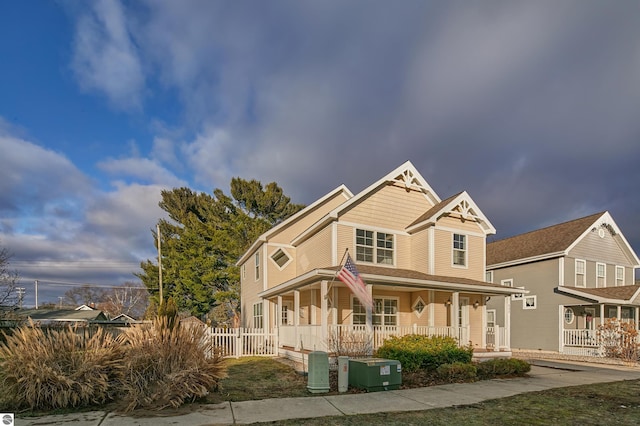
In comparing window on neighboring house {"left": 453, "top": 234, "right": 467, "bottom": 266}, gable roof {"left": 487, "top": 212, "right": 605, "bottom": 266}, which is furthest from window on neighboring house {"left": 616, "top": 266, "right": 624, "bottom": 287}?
window on neighboring house {"left": 453, "top": 234, "right": 467, "bottom": 266}

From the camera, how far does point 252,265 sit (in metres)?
24.4

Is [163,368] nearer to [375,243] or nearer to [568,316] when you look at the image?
[375,243]

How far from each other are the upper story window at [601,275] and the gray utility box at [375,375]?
1966 centimetres

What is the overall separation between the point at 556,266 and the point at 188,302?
29.2 meters

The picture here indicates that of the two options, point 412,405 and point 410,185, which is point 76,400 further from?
point 410,185

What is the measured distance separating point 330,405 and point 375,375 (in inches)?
78.4

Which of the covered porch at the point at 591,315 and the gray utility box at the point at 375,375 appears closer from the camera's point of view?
the gray utility box at the point at 375,375

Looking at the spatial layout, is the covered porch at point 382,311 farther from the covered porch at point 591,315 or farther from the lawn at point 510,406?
the covered porch at point 591,315

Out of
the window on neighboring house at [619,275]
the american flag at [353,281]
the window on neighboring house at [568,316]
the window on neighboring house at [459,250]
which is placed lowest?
the window on neighboring house at [568,316]

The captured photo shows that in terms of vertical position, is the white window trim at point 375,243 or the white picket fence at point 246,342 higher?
the white window trim at point 375,243

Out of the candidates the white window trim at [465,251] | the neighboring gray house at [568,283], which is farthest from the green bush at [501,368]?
the neighboring gray house at [568,283]

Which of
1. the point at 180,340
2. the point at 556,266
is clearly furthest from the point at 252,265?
the point at 556,266

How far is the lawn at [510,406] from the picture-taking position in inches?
282

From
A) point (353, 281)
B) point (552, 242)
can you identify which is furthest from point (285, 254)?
point (552, 242)
